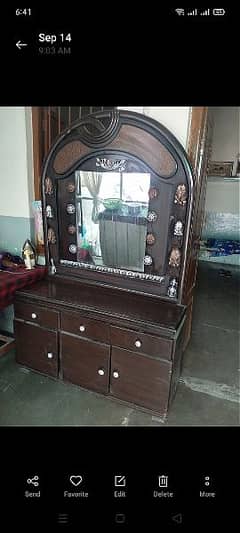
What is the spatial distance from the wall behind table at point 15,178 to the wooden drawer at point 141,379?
3.62 feet

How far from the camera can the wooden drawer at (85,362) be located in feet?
5.43

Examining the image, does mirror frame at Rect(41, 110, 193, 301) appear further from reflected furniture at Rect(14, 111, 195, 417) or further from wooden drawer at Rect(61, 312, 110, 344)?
wooden drawer at Rect(61, 312, 110, 344)

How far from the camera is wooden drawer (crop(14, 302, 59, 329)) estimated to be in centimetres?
173

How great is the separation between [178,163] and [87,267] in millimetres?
813

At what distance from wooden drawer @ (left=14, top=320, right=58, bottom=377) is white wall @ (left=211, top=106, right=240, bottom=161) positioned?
147 inches

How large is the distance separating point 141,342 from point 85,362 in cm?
40
